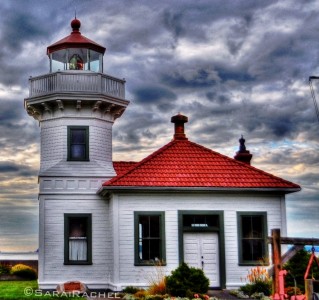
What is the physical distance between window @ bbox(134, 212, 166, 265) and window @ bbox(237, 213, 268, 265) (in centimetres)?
285

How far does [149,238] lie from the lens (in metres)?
22.8

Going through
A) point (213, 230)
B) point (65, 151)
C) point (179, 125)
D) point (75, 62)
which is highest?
point (75, 62)

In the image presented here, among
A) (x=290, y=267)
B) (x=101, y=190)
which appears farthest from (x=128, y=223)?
(x=290, y=267)

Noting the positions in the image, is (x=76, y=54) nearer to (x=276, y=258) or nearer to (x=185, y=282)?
(x=185, y=282)

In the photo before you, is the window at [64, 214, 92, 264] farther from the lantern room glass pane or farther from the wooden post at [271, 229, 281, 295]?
the wooden post at [271, 229, 281, 295]

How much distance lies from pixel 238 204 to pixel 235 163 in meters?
1.91

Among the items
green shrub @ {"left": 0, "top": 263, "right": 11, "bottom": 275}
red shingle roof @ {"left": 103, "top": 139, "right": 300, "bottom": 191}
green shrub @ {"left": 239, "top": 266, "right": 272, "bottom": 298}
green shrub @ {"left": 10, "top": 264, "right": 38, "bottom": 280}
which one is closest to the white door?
green shrub @ {"left": 239, "top": 266, "right": 272, "bottom": 298}

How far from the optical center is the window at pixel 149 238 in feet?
74.2

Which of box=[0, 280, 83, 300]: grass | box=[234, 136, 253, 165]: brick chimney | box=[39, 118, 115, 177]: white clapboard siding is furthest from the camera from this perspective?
box=[234, 136, 253, 165]: brick chimney

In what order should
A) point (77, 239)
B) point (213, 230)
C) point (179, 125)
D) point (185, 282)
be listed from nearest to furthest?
point (185, 282) → point (213, 230) → point (77, 239) → point (179, 125)

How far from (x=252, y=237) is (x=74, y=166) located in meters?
7.06

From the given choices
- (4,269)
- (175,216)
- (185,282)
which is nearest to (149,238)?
(175,216)

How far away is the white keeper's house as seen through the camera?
2275cm

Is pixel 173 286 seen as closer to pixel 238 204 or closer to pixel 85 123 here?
pixel 238 204
